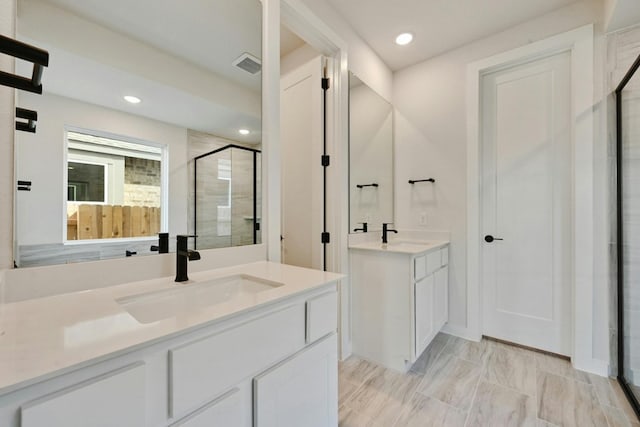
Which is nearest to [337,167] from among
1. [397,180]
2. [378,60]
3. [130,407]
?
[397,180]

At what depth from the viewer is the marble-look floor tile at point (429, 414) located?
1.42 m

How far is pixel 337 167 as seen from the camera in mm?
2037

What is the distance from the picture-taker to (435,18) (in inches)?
82.5

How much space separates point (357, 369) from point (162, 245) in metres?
1.60

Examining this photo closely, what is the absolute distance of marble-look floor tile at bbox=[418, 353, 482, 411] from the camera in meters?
1.61

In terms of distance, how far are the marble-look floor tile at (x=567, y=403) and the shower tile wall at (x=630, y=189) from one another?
11.1 inches

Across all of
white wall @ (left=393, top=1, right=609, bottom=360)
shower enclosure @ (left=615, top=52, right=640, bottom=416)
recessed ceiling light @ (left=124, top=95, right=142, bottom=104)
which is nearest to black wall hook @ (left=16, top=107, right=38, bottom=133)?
recessed ceiling light @ (left=124, top=95, right=142, bottom=104)

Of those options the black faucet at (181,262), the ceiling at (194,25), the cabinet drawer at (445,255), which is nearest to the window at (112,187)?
the black faucet at (181,262)

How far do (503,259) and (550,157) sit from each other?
35.6 inches

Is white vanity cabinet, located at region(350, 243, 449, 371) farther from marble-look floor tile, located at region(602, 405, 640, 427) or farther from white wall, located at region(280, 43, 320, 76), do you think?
white wall, located at region(280, 43, 320, 76)

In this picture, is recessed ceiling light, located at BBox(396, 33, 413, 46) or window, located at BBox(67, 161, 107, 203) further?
recessed ceiling light, located at BBox(396, 33, 413, 46)

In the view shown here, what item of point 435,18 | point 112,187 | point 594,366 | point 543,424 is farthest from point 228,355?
point 435,18

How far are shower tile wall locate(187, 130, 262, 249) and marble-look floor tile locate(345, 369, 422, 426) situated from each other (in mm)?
1176

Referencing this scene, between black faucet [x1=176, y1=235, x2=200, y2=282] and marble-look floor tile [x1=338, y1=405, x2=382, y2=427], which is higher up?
black faucet [x1=176, y1=235, x2=200, y2=282]
